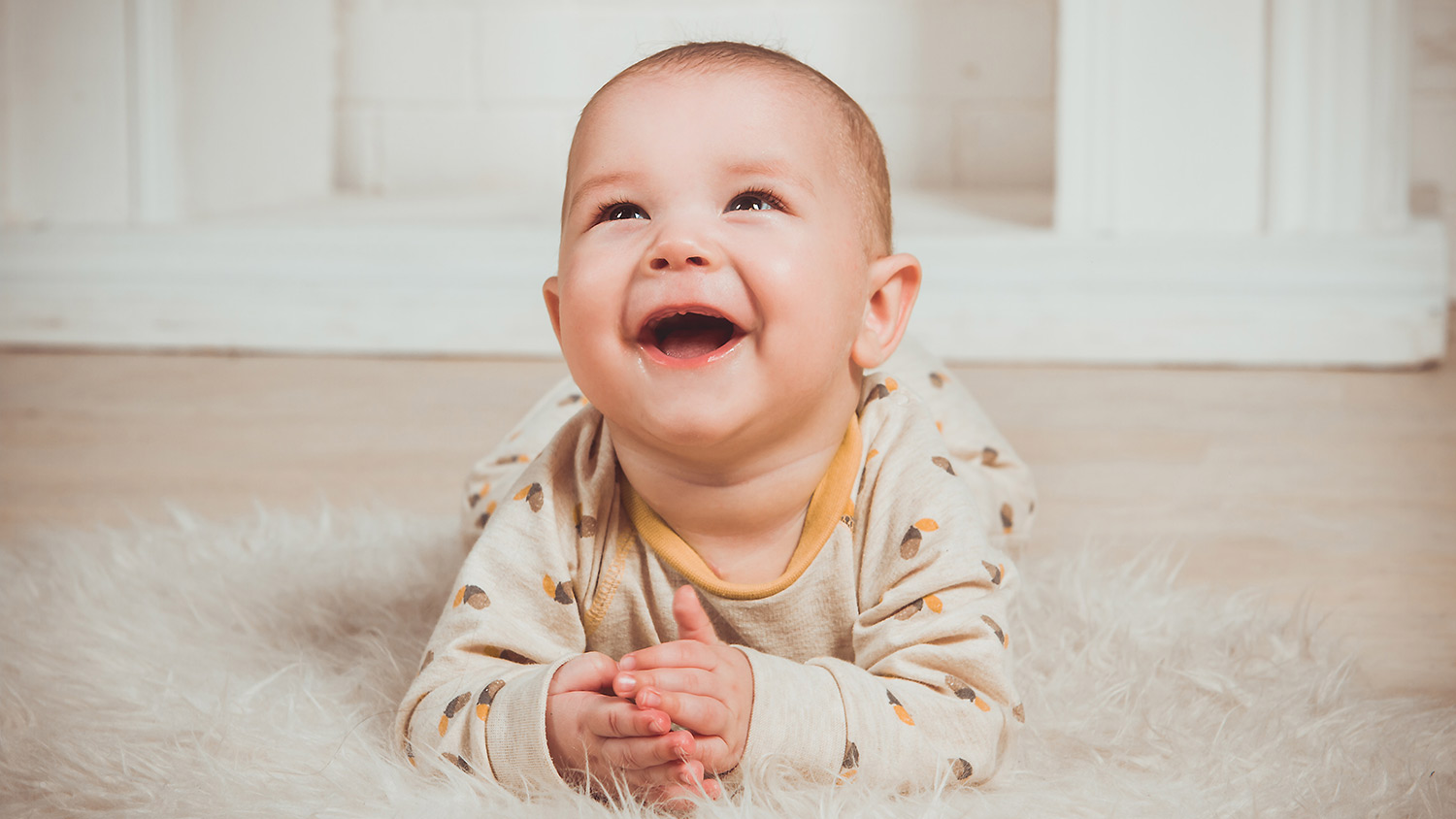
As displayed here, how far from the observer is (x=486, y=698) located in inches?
24.3

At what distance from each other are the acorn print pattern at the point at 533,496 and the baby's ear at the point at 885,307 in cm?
18

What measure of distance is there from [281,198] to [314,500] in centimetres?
151

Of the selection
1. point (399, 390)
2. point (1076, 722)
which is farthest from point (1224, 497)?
point (399, 390)

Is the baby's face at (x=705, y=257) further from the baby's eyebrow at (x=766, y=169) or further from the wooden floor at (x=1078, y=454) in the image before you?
the wooden floor at (x=1078, y=454)

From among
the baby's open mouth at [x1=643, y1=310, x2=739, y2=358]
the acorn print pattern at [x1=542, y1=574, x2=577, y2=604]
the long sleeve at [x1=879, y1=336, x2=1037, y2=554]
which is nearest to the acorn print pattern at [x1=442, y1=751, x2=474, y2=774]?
the acorn print pattern at [x1=542, y1=574, x2=577, y2=604]

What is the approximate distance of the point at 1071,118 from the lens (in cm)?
187

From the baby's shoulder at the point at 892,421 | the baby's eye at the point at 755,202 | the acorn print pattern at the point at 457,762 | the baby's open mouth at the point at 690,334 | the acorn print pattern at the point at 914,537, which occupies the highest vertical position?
the baby's eye at the point at 755,202

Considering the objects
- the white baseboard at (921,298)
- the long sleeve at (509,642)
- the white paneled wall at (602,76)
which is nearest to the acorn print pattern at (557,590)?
the long sleeve at (509,642)

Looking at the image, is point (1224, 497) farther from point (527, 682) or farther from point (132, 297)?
point (132, 297)

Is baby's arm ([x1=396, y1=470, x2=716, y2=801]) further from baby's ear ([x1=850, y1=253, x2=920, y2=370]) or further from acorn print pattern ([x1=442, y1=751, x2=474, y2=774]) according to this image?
baby's ear ([x1=850, y1=253, x2=920, y2=370])

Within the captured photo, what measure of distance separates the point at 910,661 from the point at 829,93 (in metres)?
0.29

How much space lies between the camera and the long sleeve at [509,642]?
60 centimetres

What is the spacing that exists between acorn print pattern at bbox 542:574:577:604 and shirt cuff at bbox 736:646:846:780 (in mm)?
126

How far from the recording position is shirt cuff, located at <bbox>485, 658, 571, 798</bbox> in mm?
589
